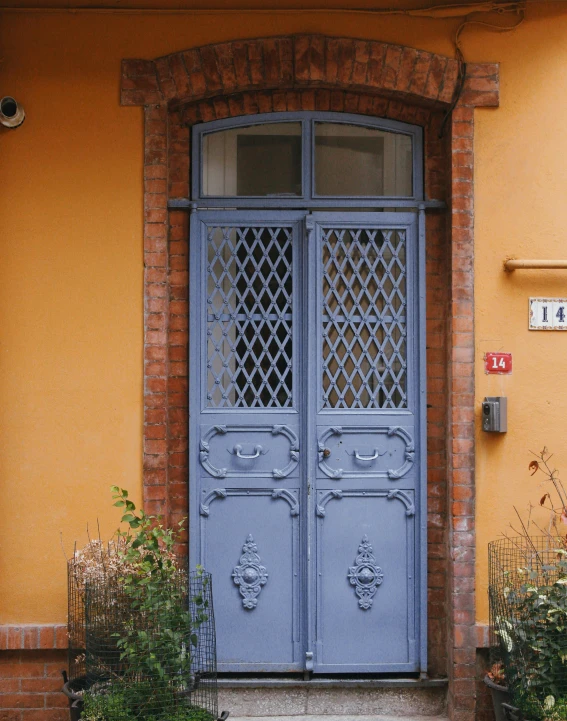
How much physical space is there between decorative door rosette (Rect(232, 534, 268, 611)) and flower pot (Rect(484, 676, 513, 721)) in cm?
146

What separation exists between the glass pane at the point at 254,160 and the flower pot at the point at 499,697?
3.20 m

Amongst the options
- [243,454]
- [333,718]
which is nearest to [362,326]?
[243,454]

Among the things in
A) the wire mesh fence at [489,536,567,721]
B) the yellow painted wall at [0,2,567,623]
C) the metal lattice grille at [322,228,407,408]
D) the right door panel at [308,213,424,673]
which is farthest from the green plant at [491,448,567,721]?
the metal lattice grille at [322,228,407,408]

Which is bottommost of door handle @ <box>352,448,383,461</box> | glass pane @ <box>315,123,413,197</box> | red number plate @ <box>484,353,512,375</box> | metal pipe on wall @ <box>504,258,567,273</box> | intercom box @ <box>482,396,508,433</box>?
door handle @ <box>352,448,383,461</box>

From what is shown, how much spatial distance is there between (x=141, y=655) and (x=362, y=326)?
7.77 ft

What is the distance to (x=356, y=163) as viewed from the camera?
5.49m

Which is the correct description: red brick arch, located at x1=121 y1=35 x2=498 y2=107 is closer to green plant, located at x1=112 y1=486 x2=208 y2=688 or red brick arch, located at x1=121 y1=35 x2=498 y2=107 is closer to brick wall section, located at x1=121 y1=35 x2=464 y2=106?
brick wall section, located at x1=121 y1=35 x2=464 y2=106

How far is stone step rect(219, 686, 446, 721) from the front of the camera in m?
5.23

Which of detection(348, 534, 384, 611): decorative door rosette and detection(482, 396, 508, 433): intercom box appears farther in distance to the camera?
detection(348, 534, 384, 611): decorative door rosette

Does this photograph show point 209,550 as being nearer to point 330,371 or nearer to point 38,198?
point 330,371

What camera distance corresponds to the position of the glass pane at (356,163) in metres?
5.48

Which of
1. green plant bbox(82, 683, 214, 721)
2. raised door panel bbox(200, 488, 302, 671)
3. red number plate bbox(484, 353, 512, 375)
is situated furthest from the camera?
raised door panel bbox(200, 488, 302, 671)

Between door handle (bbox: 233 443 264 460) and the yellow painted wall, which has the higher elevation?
the yellow painted wall

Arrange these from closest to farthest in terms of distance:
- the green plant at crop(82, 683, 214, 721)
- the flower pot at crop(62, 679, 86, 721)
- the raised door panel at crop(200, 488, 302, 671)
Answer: the green plant at crop(82, 683, 214, 721)
the flower pot at crop(62, 679, 86, 721)
the raised door panel at crop(200, 488, 302, 671)
